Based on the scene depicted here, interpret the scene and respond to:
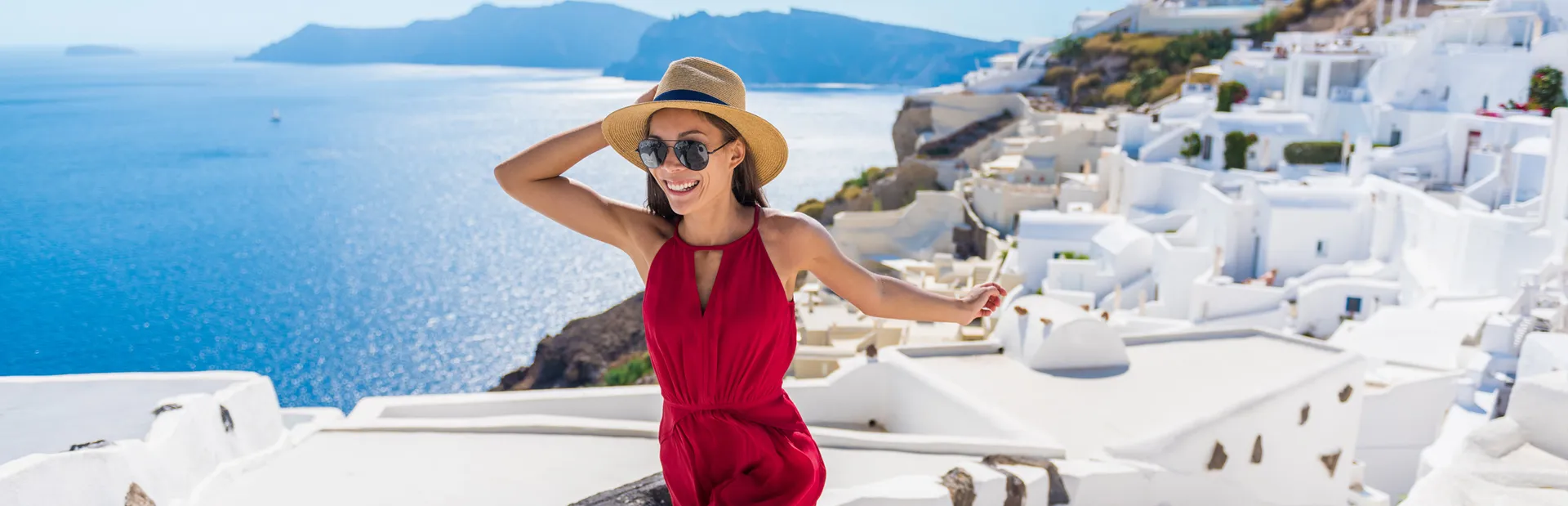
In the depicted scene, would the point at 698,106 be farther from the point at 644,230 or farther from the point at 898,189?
the point at 898,189

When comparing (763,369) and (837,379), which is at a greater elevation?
(763,369)

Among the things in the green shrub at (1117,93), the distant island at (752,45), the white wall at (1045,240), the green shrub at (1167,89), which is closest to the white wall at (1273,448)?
the white wall at (1045,240)

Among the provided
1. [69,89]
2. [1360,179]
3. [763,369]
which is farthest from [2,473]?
[69,89]

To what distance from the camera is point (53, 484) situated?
3.70 meters

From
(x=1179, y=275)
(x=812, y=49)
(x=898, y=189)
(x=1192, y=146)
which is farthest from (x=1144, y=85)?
(x=812, y=49)

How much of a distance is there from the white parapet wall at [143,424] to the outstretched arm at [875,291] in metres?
3.19

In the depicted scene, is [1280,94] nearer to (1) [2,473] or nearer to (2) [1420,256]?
(2) [1420,256]

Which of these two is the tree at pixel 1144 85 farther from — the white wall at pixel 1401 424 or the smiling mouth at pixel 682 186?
the smiling mouth at pixel 682 186

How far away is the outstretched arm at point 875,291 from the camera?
7.34ft

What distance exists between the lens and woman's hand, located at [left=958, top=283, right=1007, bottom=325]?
233 centimetres

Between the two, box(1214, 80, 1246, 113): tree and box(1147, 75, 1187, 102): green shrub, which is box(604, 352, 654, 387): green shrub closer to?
box(1214, 80, 1246, 113): tree

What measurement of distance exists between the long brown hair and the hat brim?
0.5 inches

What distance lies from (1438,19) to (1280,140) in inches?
223

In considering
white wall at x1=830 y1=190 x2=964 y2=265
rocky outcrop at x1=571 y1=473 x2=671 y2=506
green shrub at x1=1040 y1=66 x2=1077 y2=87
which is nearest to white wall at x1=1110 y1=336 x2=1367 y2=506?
rocky outcrop at x1=571 y1=473 x2=671 y2=506
